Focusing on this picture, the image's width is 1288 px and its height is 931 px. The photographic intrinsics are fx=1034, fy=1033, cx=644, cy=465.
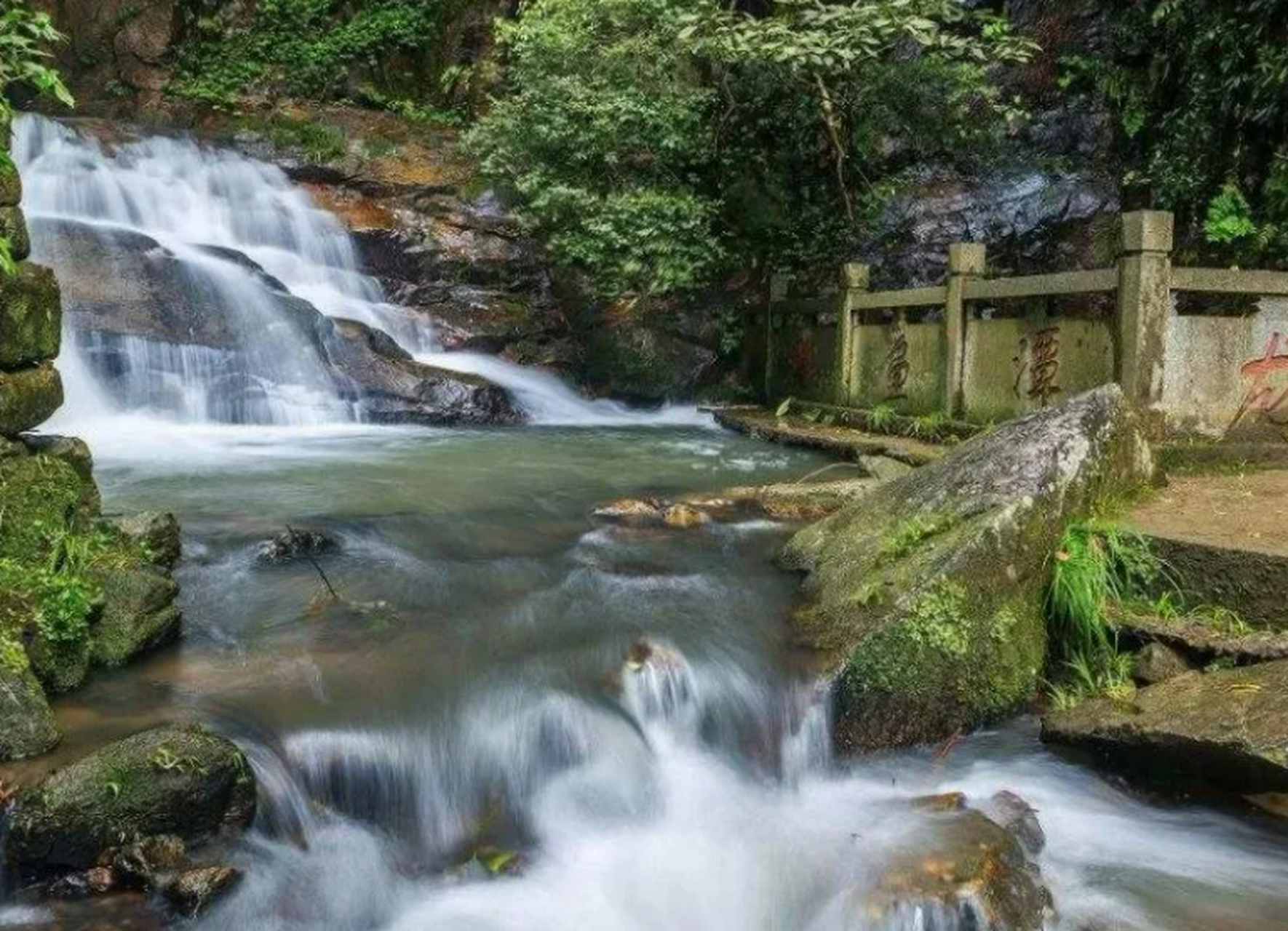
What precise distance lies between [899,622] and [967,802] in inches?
35.6

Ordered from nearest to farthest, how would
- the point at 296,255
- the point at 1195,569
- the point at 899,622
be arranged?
the point at 899,622
the point at 1195,569
the point at 296,255

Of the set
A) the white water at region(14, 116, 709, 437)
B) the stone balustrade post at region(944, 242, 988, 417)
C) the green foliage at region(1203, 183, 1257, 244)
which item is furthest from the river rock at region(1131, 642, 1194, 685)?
the white water at region(14, 116, 709, 437)

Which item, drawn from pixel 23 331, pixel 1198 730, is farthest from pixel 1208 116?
pixel 23 331

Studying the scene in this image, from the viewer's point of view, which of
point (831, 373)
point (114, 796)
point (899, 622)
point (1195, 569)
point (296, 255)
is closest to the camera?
point (114, 796)

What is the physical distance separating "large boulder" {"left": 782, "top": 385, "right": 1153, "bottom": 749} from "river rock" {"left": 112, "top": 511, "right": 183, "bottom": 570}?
11.9 feet

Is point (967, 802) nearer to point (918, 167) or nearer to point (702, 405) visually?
point (702, 405)

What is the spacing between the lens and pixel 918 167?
15102mm

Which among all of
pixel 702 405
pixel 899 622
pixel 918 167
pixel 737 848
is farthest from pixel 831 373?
pixel 737 848

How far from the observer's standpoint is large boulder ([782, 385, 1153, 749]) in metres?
5.00

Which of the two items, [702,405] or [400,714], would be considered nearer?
[400,714]

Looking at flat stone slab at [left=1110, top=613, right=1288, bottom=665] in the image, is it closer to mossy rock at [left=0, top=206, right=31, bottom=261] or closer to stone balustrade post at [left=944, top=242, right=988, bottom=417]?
stone balustrade post at [left=944, top=242, right=988, bottom=417]

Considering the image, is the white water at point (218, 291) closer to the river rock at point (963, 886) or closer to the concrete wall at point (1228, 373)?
the concrete wall at point (1228, 373)

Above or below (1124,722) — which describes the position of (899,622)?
above

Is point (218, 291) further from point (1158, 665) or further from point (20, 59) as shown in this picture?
point (1158, 665)
